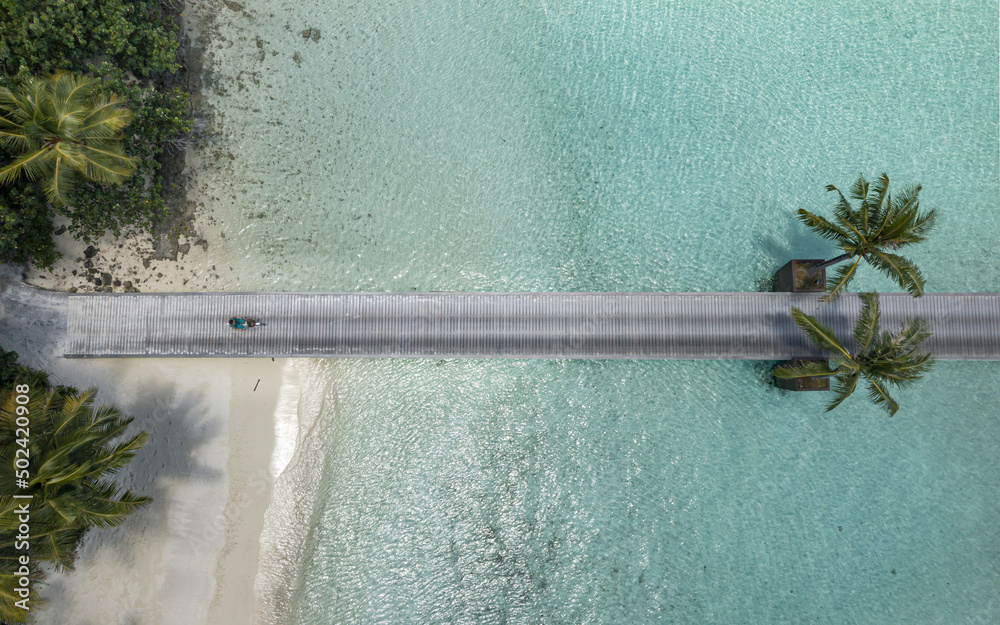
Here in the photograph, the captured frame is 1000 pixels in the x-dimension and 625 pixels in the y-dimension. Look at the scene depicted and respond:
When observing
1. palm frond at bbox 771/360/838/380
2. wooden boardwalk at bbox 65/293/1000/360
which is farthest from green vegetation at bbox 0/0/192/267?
palm frond at bbox 771/360/838/380

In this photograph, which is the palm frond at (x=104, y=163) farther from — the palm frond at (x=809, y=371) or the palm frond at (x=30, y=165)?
the palm frond at (x=809, y=371)

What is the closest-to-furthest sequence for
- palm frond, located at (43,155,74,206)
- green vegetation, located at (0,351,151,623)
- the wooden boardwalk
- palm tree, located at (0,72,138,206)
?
green vegetation, located at (0,351,151,623) < palm tree, located at (0,72,138,206) < palm frond, located at (43,155,74,206) < the wooden boardwalk

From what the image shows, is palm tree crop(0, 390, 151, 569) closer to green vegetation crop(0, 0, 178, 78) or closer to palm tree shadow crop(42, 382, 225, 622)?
palm tree shadow crop(42, 382, 225, 622)

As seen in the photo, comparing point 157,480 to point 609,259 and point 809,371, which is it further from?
point 809,371

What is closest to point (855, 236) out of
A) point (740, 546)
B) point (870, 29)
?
point (870, 29)

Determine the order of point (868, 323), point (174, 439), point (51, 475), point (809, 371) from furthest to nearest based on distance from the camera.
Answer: point (174, 439)
point (809, 371)
point (868, 323)
point (51, 475)

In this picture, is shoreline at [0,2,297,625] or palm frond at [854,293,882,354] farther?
shoreline at [0,2,297,625]

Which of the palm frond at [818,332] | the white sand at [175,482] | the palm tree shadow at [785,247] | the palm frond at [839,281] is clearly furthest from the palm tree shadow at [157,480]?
the palm frond at [839,281]

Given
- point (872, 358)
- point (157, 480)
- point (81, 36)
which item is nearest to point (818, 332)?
point (872, 358)

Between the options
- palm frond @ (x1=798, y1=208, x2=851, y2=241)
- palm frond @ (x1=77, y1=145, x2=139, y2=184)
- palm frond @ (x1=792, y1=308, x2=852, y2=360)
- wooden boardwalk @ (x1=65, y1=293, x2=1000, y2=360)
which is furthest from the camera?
wooden boardwalk @ (x1=65, y1=293, x2=1000, y2=360)
